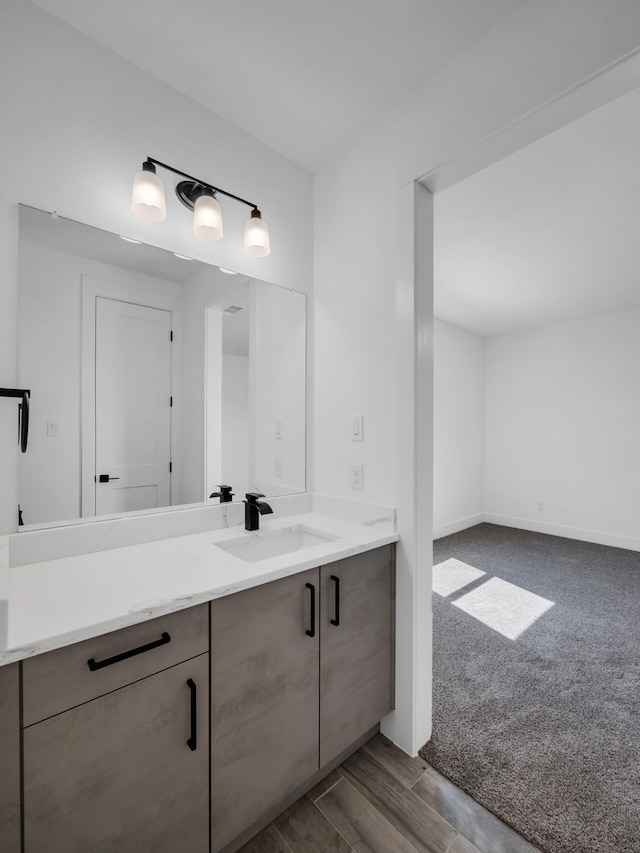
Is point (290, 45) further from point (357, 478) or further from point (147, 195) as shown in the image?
point (357, 478)

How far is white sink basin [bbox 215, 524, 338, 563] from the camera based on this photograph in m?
1.59

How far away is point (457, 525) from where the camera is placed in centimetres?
512

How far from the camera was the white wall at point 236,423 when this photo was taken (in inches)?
71.7

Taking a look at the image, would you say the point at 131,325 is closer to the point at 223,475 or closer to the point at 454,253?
the point at 223,475

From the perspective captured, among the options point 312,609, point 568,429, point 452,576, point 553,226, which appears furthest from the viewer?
point 568,429

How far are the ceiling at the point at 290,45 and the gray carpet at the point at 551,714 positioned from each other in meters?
2.66

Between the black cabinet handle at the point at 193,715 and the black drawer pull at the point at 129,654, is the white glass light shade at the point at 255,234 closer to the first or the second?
the black drawer pull at the point at 129,654

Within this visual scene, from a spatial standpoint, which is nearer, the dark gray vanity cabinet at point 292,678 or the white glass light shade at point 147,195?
the dark gray vanity cabinet at point 292,678

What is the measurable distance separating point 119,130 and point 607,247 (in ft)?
10.8

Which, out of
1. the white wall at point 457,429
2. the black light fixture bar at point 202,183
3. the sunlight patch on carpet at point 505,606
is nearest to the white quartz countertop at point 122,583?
the black light fixture bar at point 202,183

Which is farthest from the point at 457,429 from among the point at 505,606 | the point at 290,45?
the point at 290,45

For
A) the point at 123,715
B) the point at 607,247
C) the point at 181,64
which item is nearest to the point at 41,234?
the point at 181,64

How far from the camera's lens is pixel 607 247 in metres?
2.98

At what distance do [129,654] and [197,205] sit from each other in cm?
151
